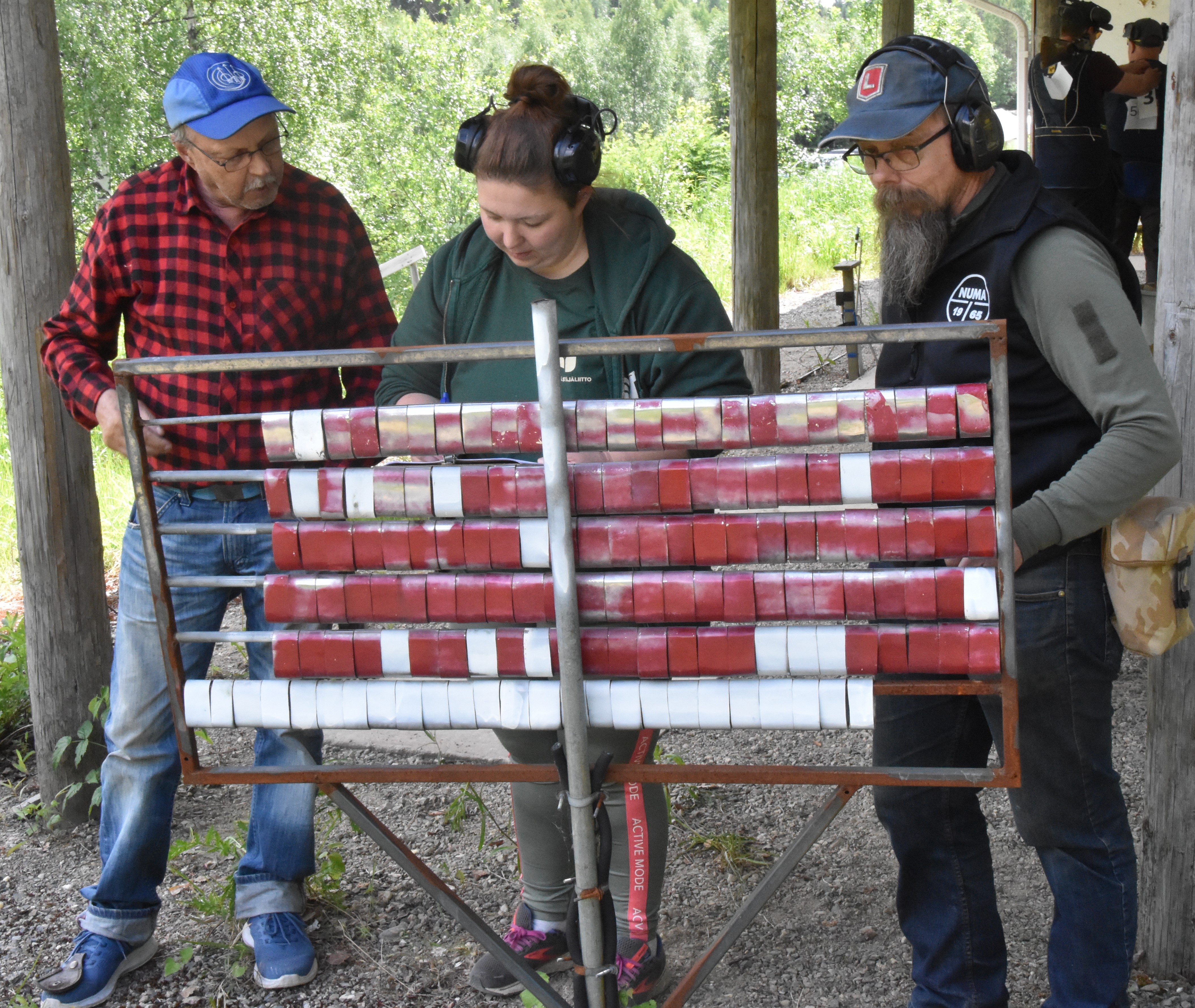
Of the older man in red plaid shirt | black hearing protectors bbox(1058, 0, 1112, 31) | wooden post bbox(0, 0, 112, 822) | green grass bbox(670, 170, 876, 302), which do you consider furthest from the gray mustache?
black hearing protectors bbox(1058, 0, 1112, 31)

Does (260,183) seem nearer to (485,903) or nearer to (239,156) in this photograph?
(239,156)

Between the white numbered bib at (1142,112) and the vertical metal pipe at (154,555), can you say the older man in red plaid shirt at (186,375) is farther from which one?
the white numbered bib at (1142,112)

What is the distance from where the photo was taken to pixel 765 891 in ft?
5.84

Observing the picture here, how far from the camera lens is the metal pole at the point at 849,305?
8844mm

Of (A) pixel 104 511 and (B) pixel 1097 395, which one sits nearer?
(B) pixel 1097 395

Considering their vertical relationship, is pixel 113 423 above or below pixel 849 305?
above

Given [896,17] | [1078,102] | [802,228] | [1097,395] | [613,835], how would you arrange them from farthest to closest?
1. [802,228]
2. [896,17]
3. [1078,102]
4. [613,835]
5. [1097,395]

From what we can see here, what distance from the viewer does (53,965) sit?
285 cm

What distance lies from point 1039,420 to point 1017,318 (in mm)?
174

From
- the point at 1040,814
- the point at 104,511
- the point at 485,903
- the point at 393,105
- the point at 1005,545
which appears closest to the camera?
the point at 1005,545

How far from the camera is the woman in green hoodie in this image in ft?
6.77

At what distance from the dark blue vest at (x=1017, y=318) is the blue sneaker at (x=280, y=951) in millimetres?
1930

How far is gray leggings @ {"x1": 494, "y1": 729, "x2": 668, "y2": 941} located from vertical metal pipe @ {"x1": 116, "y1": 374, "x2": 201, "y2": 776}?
612 millimetres

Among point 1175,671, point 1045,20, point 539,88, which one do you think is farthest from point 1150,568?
point 1045,20
